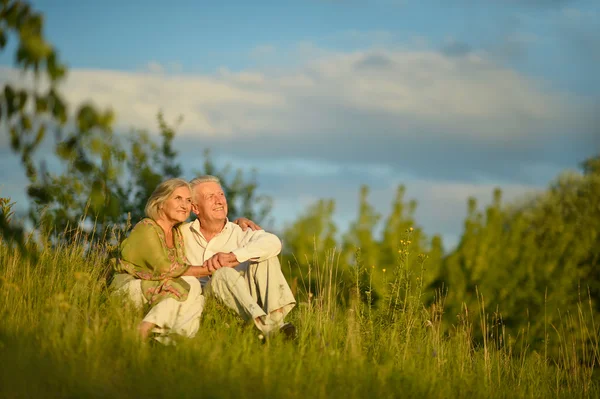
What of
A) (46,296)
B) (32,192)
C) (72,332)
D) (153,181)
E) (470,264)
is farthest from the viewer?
(470,264)

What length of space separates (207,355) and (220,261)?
4.24ft

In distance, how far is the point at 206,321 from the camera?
609cm

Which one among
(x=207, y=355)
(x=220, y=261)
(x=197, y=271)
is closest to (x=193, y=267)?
(x=197, y=271)

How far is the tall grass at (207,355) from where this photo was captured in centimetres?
435

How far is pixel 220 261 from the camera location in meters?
6.05

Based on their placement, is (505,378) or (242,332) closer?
(242,332)

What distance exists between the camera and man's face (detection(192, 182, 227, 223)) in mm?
6477

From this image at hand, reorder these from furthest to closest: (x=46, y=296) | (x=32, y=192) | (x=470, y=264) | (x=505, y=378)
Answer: (x=470, y=264)
(x=505, y=378)
(x=46, y=296)
(x=32, y=192)

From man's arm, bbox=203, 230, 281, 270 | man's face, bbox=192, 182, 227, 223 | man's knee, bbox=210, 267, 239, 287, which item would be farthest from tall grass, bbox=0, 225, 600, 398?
man's face, bbox=192, 182, 227, 223

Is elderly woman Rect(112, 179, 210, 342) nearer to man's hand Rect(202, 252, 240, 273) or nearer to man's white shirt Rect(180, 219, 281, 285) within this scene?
man's hand Rect(202, 252, 240, 273)

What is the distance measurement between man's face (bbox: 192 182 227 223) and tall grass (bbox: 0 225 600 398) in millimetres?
797

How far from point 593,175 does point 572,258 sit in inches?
87.7

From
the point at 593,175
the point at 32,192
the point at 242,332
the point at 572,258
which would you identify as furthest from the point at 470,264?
the point at 32,192

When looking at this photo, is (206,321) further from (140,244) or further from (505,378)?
(505,378)
